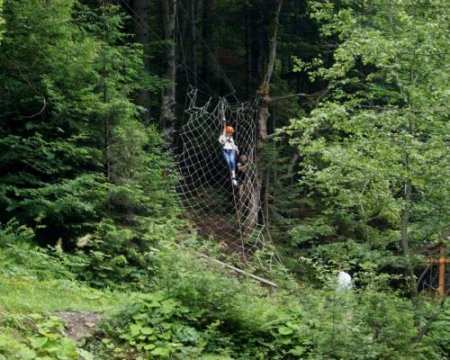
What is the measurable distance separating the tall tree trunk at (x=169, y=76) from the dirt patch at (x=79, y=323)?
767 cm

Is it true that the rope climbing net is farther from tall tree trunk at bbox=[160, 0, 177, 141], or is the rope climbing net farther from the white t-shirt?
the white t-shirt

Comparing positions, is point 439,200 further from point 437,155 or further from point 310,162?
point 310,162

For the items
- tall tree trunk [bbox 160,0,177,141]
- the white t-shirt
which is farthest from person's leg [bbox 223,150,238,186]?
tall tree trunk [bbox 160,0,177,141]

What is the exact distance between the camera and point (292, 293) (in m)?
7.32

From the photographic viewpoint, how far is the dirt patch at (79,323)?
5.09 m

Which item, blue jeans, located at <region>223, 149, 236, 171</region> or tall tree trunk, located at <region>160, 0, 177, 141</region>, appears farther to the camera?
tall tree trunk, located at <region>160, 0, 177, 141</region>

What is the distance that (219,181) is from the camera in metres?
14.8

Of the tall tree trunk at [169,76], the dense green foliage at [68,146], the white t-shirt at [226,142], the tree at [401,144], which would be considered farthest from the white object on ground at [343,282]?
the tall tree trunk at [169,76]

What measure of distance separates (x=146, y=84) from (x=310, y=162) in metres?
5.97

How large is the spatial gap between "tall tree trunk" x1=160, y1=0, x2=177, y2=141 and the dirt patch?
7.67 meters

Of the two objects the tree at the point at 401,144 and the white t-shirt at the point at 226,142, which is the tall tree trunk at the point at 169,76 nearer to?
the white t-shirt at the point at 226,142

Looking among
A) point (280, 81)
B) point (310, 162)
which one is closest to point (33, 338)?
point (310, 162)

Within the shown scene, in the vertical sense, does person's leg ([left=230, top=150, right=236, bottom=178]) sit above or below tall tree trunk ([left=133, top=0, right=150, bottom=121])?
below

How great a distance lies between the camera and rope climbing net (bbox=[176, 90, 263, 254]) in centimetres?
1293
